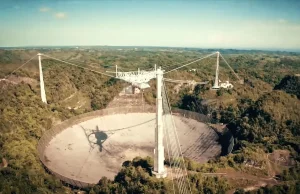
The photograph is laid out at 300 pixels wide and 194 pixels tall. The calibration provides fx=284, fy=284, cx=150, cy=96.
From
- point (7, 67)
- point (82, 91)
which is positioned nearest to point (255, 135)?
point (82, 91)

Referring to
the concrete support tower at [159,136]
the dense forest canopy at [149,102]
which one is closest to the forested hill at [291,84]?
the dense forest canopy at [149,102]

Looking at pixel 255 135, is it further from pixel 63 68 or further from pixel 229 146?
pixel 63 68

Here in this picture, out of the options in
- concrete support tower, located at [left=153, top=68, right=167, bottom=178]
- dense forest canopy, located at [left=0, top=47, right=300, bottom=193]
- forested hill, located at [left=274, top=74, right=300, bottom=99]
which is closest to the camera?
concrete support tower, located at [left=153, top=68, right=167, bottom=178]

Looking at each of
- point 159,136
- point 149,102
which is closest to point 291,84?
point 149,102

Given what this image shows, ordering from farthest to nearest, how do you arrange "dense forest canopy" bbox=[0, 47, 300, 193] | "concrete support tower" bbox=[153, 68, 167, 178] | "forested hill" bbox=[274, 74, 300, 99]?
"forested hill" bbox=[274, 74, 300, 99] → "dense forest canopy" bbox=[0, 47, 300, 193] → "concrete support tower" bbox=[153, 68, 167, 178]

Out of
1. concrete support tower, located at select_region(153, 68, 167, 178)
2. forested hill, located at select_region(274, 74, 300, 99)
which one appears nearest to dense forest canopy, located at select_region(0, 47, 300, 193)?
forested hill, located at select_region(274, 74, 300, 99)

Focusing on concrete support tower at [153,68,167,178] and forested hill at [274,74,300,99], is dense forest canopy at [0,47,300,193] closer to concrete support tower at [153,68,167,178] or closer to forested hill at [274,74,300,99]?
forested hill at [274,74,300,99]

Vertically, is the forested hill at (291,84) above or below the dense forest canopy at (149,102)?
above

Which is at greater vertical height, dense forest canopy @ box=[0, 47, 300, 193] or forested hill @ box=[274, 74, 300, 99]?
forested hill @ box=[274, 74, 300, 99]

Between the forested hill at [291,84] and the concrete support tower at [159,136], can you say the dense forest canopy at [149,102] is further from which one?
the concrete support tower at [159,136]
